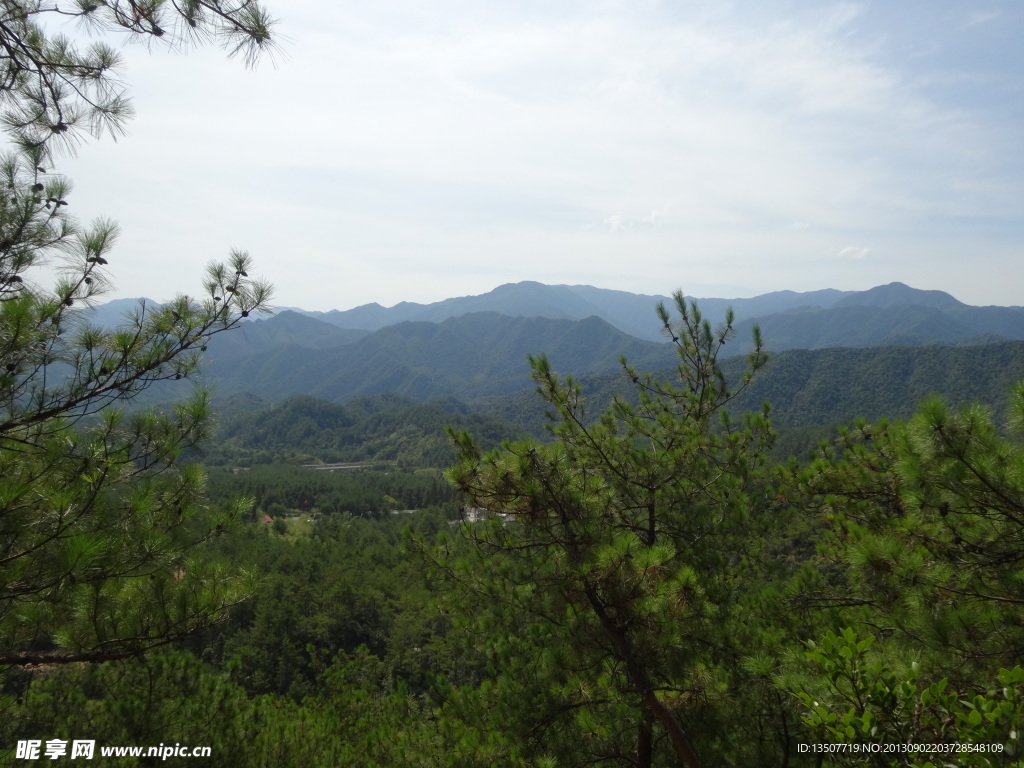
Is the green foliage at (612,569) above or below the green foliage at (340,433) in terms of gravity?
above

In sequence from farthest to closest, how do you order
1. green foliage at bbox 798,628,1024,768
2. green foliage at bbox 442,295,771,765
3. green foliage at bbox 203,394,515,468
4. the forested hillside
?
green foliage at bbox 203,394,515,468
green foliage at bbox 442,295,771,765
the forested hillside
green foliage at bbox 798,628,1024,768

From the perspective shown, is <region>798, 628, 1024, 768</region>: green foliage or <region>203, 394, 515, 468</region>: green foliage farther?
<region>203, 394, 515, 468</region>: green foliage

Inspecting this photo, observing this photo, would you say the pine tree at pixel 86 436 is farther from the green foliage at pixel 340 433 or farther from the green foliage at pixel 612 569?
the green foliage at pixel 340 433

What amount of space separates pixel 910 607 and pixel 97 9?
5.46 metres

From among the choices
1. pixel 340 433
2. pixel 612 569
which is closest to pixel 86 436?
pixel 612 569

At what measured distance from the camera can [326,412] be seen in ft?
425

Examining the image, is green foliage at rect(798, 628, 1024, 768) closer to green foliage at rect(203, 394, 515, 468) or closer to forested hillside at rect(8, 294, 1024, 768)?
forested hillside at rect(8, 294, 1024, 768)

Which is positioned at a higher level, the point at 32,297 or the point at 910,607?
the point at 32,297

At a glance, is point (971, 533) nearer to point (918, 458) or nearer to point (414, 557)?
point (918, 458)

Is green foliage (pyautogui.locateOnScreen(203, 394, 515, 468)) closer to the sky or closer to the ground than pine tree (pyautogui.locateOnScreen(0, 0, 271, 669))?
closer to the ground

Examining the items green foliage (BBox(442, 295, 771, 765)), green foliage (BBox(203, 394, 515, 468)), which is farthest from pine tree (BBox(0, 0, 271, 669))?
green foliage (BBox(203, 394, 515, 468))

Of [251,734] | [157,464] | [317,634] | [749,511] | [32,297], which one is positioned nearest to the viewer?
[32,297]

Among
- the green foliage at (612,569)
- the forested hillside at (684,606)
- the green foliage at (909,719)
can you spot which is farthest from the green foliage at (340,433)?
the green foliage at (909,719)

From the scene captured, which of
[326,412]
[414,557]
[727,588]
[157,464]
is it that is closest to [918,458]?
[727,588]
